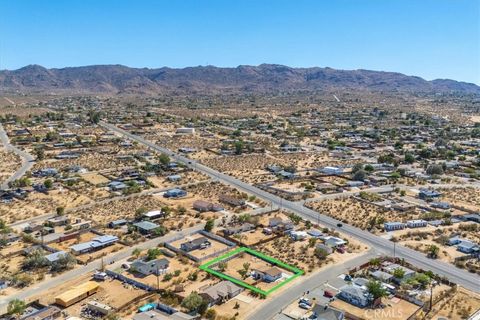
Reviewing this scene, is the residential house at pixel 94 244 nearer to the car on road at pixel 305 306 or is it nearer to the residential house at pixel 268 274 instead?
the residential house at pixel 268 274

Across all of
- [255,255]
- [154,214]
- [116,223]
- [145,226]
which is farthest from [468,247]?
[116,223]

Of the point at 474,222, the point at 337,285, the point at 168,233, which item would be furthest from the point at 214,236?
the point at 474,222

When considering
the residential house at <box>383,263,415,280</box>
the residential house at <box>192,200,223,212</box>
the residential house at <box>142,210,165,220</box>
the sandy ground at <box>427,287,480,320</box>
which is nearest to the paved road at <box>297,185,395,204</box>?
the residential house at <box>192,200,223,212</box>

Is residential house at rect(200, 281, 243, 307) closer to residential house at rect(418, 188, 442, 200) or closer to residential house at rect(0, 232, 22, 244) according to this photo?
residential house at rect(0, 232, 22, 244)

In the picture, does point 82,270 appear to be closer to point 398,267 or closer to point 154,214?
point 154,214

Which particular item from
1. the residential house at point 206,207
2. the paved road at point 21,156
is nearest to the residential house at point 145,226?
the residential house at point 206,207

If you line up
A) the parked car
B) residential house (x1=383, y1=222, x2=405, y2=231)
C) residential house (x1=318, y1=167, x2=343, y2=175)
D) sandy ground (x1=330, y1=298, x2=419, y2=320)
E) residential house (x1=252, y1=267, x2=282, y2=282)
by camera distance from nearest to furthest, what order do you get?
sandy ground (x1=330, y1=298, x2=419, y2=320), the parked car, residential house (x1=252, y1=267, x2=282, y2=282), residential house (x1=383, y1=222, x2=405, y2=231), residential house (x1=318, y1=167, x2=343, y2=175)
